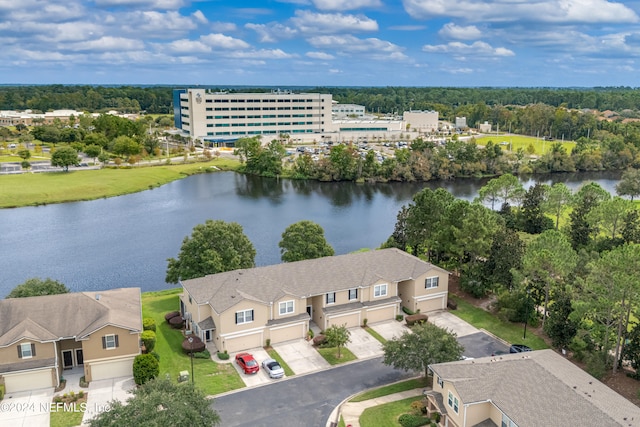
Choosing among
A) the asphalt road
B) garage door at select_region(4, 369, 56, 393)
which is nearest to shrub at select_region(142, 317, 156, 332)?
garage door at select_region(4, 369, 56, 393)

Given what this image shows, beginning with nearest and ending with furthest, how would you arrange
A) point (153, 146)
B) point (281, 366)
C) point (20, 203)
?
point (281, 366), point (20, 203), point (153, 146)

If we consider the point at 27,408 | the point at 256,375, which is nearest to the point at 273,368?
the point at 256,375

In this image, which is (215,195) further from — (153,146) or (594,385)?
(594,385)

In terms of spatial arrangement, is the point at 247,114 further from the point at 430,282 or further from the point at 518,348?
the point at 518,348

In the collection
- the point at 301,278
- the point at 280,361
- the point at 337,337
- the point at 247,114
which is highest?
the point at 247,114

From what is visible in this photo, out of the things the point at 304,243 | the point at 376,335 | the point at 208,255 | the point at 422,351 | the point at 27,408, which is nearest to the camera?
the point at 27,408

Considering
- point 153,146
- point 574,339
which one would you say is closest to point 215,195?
point 153,146

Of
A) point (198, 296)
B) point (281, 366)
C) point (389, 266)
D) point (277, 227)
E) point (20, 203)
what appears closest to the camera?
point (281, 366)
